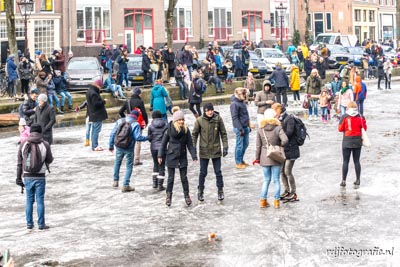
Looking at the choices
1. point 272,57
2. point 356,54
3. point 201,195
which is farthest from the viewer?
point 356,54

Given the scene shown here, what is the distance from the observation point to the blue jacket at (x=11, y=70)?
28.2 m

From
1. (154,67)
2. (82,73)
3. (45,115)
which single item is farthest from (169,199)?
(154,67)

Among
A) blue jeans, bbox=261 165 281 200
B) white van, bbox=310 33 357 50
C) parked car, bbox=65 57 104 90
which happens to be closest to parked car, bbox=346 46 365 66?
white van, bbox=310 33 357 50

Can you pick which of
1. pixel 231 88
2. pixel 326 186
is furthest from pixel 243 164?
pixel 231 88

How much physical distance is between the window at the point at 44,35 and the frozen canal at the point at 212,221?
28862 mm

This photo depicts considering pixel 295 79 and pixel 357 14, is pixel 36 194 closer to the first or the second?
pixel 295 79

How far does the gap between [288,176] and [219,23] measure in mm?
43586

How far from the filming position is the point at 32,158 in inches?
471

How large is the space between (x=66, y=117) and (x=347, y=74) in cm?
951

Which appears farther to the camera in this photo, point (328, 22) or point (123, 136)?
point (328, 22)

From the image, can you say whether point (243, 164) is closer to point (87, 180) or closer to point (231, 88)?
point (87, 180)

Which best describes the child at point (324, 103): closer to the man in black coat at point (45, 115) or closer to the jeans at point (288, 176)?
the man in black coat at point (45, 115)

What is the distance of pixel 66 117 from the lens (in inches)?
1060

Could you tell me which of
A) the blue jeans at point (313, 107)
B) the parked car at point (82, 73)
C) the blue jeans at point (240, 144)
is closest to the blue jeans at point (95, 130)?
the blue jeans at point (240, 144)
